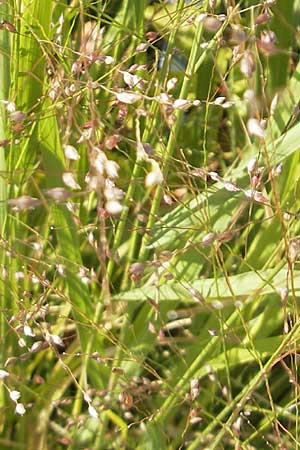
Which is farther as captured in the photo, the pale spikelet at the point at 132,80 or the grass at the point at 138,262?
the grass at the point at 138,262

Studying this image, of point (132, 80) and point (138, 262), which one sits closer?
point (132, 80)

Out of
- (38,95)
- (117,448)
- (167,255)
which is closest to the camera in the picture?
(167,255)

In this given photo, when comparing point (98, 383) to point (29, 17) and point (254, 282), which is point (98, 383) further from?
point (29, 17)

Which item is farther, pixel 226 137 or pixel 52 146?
pixel 226 137

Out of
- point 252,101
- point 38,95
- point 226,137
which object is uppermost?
point 252,101

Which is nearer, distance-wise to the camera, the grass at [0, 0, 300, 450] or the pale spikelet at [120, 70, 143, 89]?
the pale spikelet at [120, 70, 143, 89]

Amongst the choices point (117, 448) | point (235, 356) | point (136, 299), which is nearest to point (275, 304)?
point (235, 356)

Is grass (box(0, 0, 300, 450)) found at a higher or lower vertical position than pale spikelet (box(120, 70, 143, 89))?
lower

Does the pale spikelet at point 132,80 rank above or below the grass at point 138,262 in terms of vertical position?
above

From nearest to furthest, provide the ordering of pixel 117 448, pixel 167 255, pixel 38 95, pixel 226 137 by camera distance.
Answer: pixel 167 255 < pixel 117 448 < pixel 38 95 < pixel 226 137

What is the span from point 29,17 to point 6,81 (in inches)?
3.7

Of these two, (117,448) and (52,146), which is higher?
(52,146)

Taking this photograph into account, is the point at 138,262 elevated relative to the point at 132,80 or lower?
lower

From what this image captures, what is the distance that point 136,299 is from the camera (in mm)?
1027
